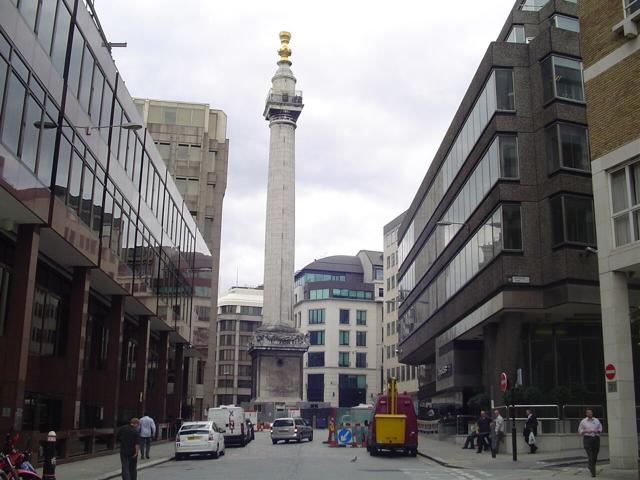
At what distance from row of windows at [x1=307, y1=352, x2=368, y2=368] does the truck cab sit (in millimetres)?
96096

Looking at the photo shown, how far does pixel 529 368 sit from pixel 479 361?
8134mm

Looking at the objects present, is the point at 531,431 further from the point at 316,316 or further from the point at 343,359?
the point at 316,316

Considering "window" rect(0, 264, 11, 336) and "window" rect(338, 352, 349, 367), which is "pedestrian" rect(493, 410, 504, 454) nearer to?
"window" rect(0, 264, 11, 336)

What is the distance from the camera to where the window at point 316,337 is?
422ft

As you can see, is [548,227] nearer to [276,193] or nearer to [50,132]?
[50,132]

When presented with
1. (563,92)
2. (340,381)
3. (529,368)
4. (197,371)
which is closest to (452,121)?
(563,92)

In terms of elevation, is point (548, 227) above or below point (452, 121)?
below

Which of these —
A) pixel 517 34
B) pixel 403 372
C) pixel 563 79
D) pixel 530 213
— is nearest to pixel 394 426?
pixel 530 213

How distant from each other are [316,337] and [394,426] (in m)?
98.8

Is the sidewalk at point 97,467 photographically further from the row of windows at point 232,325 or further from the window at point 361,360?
the row of windows at point 232,325

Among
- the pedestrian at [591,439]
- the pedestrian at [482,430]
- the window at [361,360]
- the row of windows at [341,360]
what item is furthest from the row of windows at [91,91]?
the window at [361,360]

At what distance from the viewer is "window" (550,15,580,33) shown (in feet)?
123

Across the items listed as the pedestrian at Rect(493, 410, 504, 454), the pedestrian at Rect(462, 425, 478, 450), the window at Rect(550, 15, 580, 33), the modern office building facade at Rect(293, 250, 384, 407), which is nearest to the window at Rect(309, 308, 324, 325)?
the modern office building facade at Rect(293, 250, 384, 407)

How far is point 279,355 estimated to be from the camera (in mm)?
80875
